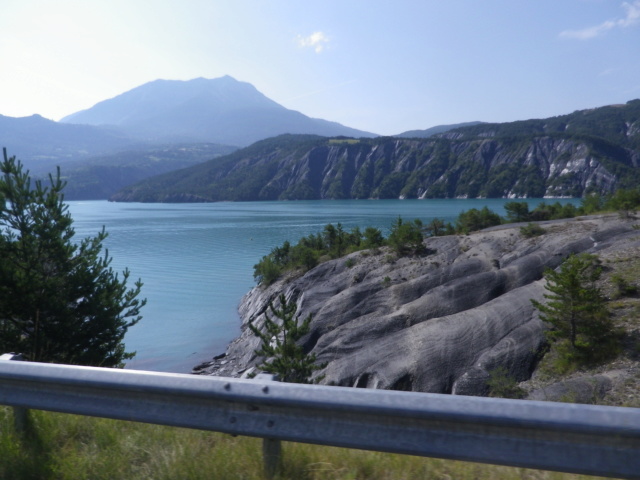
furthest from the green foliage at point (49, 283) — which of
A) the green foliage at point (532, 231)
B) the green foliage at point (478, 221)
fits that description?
the green foliage at point (478, 221)

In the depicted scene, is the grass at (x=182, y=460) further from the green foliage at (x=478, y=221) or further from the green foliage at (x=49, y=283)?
the green foliage at (x=478, y=221)

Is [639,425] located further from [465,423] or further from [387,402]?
[387,402]

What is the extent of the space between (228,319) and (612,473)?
4371 centimetres

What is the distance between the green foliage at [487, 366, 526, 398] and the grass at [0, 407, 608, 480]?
42.1 ft

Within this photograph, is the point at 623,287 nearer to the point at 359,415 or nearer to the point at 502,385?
the point at 502,385

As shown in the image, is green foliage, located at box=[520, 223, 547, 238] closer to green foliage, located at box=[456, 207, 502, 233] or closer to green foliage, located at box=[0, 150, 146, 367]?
green foliage, located at box=[456, 207, 502, 233]

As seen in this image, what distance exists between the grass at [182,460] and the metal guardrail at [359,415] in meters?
0.36

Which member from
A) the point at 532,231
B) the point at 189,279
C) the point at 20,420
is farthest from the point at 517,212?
the point at 20,420

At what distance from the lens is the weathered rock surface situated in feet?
63.6

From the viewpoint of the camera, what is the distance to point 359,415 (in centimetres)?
316

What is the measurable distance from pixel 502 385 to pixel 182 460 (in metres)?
14.7

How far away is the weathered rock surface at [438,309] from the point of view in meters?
19.4

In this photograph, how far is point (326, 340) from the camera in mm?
26891

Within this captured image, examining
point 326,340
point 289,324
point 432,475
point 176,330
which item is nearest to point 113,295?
point 289,324
